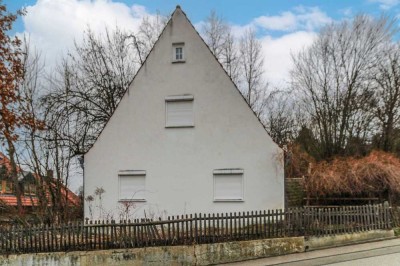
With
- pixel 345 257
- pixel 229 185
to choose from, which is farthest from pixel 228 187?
pixel 345 257

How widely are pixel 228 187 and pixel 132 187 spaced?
4149 millimetres

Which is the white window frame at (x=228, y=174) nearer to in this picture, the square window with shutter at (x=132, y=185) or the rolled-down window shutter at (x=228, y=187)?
the rolled-down window shutter at (x=228, y=187)

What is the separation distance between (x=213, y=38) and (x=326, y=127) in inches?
487

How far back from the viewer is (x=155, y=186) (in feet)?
57.1

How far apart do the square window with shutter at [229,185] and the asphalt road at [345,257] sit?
14.9 feet

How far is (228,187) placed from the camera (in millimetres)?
16922

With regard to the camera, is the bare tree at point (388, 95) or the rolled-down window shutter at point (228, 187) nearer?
the rolled-down window shutter at point (228, 187)

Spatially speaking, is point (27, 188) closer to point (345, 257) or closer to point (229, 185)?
point (229, 185)

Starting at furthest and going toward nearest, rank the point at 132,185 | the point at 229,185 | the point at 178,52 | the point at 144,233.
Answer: the point at 178,52, the point at 132,185, the point at 229,185, the point at 144,233

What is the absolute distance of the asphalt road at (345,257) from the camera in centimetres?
1131

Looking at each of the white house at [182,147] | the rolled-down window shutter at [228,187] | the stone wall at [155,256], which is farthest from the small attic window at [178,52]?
the stone wall at [155,256]

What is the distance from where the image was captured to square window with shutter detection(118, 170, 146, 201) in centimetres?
1753

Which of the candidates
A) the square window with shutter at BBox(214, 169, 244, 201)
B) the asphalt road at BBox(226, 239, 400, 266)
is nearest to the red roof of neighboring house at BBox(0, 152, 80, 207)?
the square window with shutter at BBox(214, 169, 244, 201)

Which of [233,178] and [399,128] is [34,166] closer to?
[233,178]
